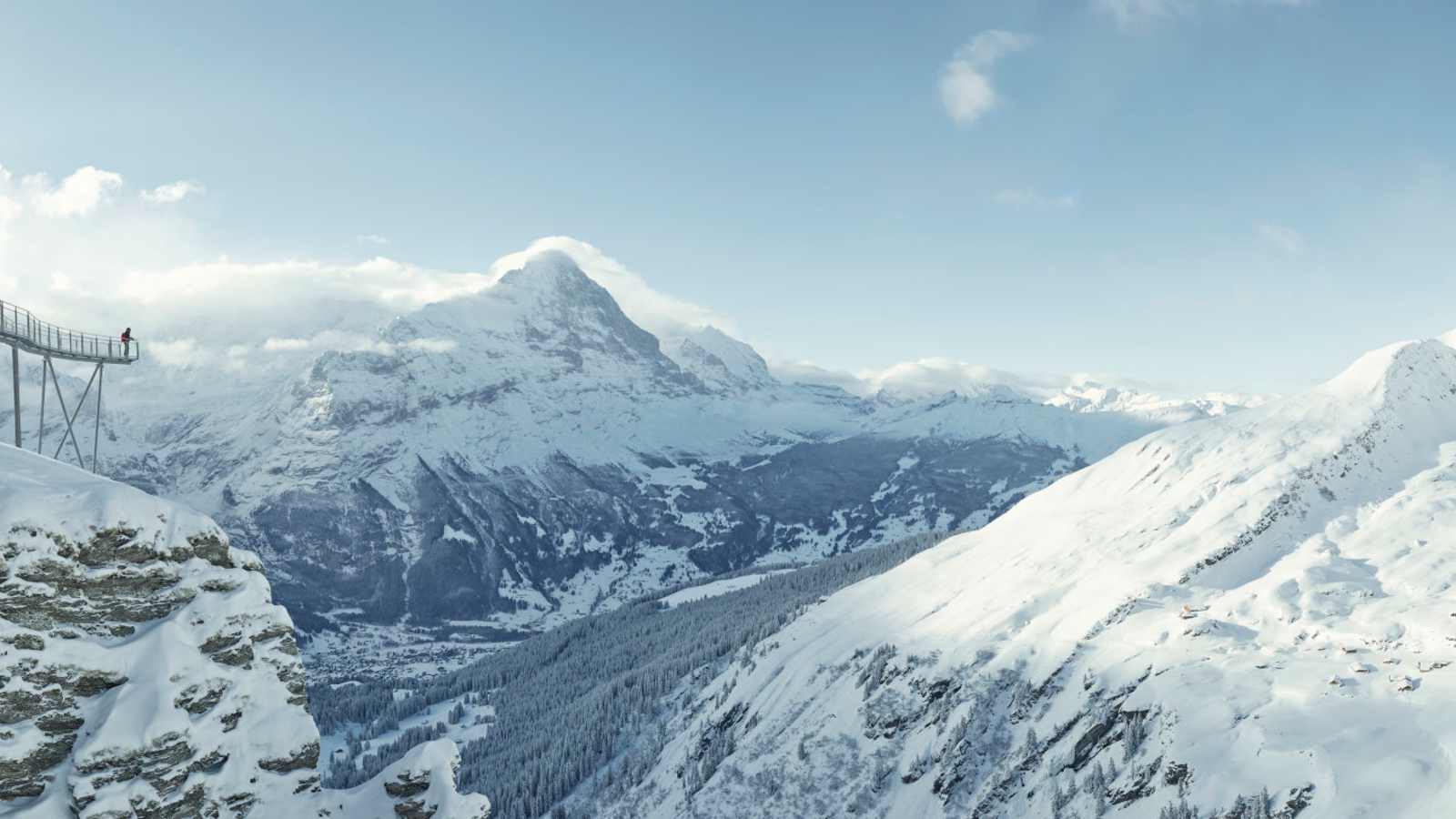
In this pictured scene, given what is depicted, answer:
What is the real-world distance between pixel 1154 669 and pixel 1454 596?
2555 centimetres

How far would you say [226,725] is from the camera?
32156 mm

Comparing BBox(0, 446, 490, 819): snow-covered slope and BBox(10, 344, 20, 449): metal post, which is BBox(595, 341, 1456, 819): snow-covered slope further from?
BBox(10, 344, 20, 449): metal post

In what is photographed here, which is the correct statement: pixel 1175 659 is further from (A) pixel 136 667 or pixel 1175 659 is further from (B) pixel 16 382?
(B) pixel 16 382

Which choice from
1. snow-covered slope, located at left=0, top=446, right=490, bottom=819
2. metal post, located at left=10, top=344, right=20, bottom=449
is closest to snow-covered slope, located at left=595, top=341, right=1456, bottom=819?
snow-covered slope, located at left=0, top=446, right=490, bottom=819

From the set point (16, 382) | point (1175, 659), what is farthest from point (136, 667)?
point (1175, 659)

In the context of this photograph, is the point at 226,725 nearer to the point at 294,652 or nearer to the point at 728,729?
the point at 294,652

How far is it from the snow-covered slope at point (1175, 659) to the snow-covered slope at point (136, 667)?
65.1 m

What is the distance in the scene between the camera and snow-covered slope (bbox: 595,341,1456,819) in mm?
61594

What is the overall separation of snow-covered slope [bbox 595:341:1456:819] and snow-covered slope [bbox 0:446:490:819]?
6506cm

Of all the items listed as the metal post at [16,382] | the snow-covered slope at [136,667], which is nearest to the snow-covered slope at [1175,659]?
the snow-covered slope at [136,667]

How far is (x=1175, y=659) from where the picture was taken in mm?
78375

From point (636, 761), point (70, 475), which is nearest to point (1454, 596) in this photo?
point (70, 475)

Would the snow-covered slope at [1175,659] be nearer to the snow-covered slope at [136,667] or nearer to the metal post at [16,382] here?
the snow-covered slope at [136,667]

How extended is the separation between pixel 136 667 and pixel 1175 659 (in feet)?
276
